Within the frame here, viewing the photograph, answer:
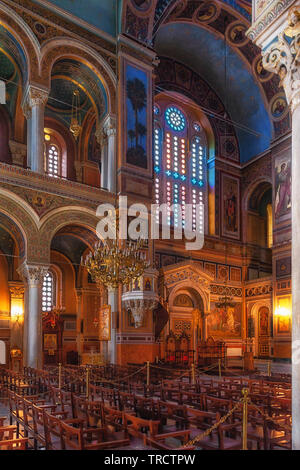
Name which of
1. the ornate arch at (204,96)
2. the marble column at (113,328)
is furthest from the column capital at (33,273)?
the ornate arch at (204,96)

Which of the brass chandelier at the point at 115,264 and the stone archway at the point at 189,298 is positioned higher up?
the brass chandelier at the point at 115,264

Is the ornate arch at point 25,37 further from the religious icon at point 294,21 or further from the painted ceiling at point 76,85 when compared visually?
the religious icon at point 294,21

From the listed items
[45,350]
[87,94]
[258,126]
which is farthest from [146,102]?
[45,350]

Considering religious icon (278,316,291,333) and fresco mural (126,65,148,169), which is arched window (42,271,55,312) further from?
religious icon (278,316,291,333)

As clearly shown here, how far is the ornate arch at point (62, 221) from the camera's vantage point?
15062 millimetres

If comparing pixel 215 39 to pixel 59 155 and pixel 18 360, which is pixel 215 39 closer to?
pixel 59 155

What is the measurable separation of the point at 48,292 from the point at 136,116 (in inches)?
370

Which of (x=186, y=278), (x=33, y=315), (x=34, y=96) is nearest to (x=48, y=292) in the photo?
(x=186, y=278)

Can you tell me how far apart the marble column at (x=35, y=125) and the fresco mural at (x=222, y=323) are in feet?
37.3

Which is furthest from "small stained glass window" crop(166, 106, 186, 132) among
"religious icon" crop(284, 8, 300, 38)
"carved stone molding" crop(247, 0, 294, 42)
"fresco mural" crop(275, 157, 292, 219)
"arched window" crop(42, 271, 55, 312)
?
"religious icon" crop(284, 8, 300, 38)

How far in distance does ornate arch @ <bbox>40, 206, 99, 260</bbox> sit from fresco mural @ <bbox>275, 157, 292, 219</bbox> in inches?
377

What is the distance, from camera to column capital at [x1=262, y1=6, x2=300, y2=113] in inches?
199

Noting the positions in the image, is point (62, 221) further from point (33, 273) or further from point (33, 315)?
point (33, 315)

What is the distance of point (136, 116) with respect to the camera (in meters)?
18.5
